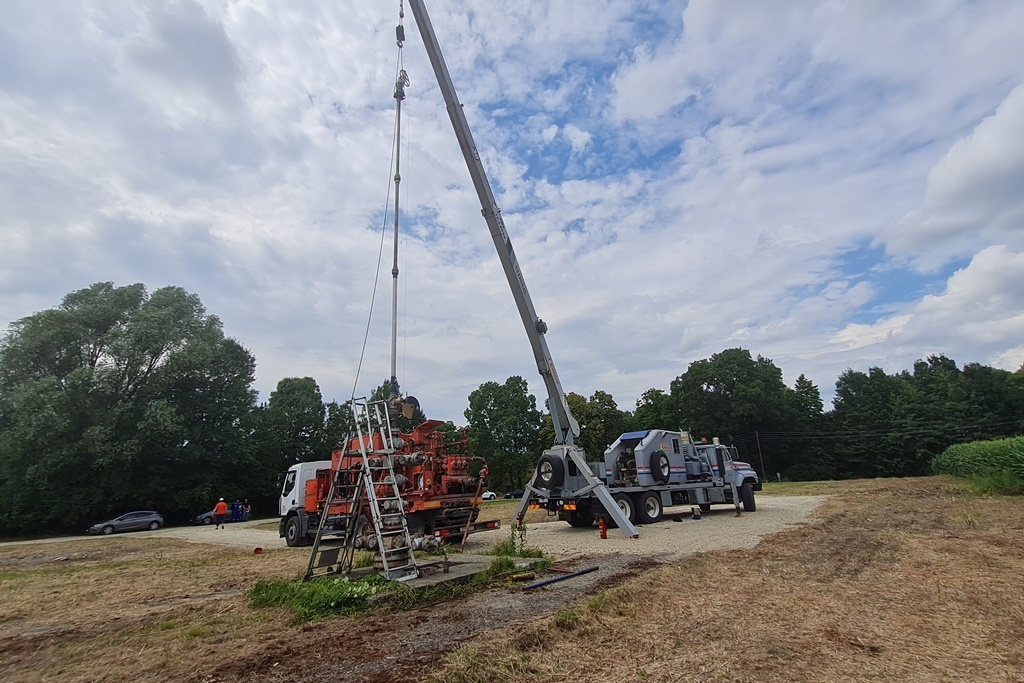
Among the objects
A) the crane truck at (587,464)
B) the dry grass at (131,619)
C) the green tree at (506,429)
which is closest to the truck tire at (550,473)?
the crane truck at (587,464)

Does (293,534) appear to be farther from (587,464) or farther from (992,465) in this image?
(992,465)

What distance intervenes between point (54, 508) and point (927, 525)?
36660 millimetres

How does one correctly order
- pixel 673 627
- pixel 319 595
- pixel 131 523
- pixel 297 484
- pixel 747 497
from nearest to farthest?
pixel 673 627, pixel 319 595, pixel 297 484, pixel 747 497, pixel 131 523

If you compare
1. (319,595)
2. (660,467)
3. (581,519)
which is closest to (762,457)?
(660,467)

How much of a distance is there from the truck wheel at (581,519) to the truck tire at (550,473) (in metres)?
1.57

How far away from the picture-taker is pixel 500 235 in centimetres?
1340

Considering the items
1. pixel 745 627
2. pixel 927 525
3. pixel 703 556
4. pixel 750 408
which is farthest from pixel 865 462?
pixel 745 627

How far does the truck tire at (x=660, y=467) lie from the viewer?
52.1 ft

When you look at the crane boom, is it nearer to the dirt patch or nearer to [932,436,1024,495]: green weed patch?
the dirt patch

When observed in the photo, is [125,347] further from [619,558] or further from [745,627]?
[745,627]

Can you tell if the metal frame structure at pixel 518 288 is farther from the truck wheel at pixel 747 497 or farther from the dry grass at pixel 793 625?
the truck wheel at pixel 747 497

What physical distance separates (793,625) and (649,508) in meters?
10.8

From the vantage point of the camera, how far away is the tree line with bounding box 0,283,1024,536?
95.5 ft

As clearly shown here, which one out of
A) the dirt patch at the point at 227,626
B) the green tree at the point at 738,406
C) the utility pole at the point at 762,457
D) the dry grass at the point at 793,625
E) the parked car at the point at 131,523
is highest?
the green tree at the point at 738,406
